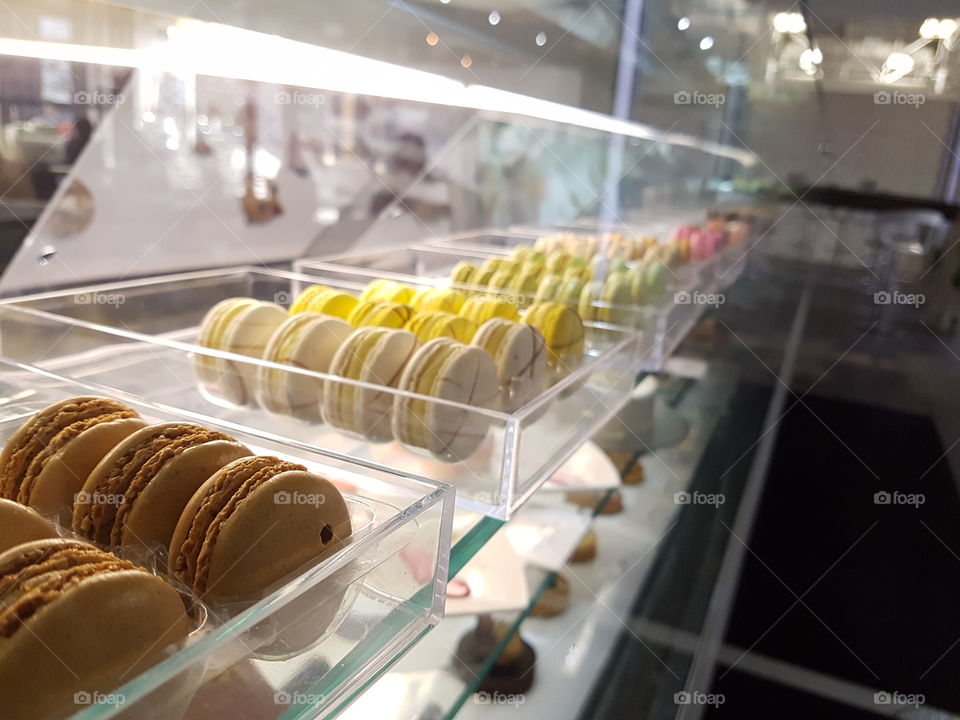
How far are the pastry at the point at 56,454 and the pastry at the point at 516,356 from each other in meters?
0.47

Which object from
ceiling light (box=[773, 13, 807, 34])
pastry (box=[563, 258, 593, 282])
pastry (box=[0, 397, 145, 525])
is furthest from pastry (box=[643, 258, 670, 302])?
pastry (box=[0, 397, 145, 525])

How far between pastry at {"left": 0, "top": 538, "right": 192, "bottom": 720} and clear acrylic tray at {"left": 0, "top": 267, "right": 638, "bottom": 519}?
29 centimetres

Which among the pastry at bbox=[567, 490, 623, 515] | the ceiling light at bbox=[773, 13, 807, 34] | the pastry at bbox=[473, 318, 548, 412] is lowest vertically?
the pastry at bbox=[567, 490, 623, 515]

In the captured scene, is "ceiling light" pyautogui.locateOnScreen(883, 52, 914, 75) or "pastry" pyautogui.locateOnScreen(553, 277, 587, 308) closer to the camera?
"pastry" pyautogui.locateOnScreen(553, 277, 587, 308)

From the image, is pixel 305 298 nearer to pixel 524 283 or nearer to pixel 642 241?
pixel 524 283

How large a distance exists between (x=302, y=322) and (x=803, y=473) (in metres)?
2.18

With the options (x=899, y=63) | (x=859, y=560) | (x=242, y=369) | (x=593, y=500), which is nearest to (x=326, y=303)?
(x=242, y=369)

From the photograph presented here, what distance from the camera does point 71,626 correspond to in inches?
15.6

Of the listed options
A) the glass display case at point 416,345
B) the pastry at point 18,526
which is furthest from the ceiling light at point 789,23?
the pastry at point 18,526

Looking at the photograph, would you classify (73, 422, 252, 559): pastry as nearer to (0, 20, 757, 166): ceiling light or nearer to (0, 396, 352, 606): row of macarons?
(0, 396, 352, 606): row of macarons

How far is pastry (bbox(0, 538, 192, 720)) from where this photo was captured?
382 mm

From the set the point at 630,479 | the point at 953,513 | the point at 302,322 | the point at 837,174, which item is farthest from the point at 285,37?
the point at 953,513

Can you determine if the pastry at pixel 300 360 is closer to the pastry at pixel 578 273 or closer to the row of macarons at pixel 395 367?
the row of macarons at pixel 395 367

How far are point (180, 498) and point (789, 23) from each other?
2034 mm
